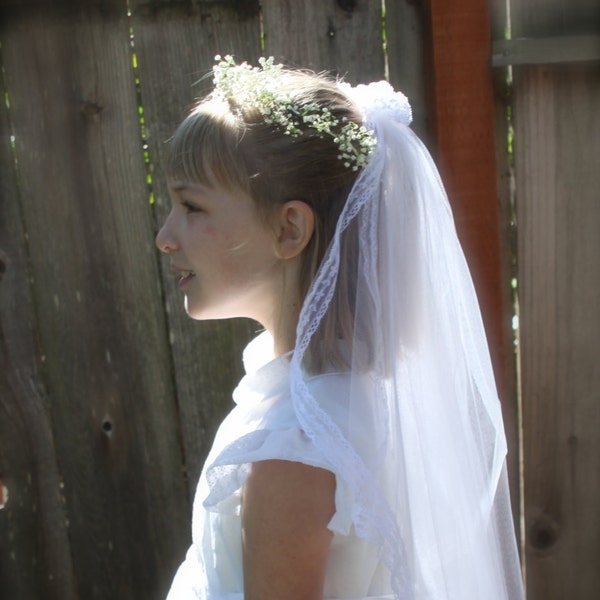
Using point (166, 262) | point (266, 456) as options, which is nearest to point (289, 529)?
point (266, 456)

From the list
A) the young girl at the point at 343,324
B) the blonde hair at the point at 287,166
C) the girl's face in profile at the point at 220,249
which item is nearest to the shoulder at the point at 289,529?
the young girl at the point at 343,324

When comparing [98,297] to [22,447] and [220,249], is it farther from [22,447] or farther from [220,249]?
[220,249]

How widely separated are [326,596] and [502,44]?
154cm

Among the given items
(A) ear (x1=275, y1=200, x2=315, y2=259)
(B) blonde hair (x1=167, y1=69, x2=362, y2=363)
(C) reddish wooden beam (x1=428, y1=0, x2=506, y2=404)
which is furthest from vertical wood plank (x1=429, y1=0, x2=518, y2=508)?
(A) ear (x1=275, y1=200, x2=315, y2=259)

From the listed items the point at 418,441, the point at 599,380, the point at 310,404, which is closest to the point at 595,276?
the point at 599,380

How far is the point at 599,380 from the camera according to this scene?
8.06ft

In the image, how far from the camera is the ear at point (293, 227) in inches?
62.0

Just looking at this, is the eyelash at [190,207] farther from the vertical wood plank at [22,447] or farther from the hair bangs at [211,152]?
the vertical wood plank at [22,447]

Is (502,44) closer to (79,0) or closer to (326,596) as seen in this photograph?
(79,0)

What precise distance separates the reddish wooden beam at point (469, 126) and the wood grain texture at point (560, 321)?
128 millimetres

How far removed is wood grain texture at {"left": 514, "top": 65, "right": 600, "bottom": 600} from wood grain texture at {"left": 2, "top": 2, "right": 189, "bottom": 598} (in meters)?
1.08

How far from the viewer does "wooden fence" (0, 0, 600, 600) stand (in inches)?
90.9

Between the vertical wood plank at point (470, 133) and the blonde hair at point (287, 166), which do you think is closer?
the blonde hair at point (287, 166)

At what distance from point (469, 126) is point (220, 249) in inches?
37.7
